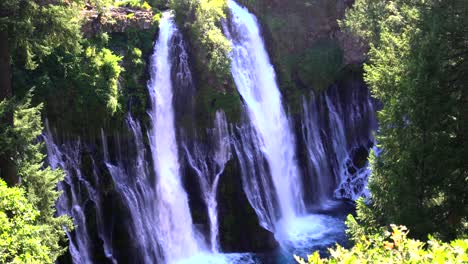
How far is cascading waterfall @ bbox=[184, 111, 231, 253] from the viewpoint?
64.7 ft

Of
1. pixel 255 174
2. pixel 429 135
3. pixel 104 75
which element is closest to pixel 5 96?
pixel 104 75

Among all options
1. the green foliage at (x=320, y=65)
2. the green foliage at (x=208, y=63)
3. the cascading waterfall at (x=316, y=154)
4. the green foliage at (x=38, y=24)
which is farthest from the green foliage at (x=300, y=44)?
the green foliage at (x=38, y=24)

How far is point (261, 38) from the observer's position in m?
26.0

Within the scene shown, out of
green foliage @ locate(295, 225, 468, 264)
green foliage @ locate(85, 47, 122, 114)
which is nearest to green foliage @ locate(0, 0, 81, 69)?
green foliage @ locate(85, 47, 122, 114)

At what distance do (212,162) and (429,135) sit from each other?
10.7 metres

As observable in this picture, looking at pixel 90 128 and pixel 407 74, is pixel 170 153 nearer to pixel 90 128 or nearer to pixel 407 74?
pixel 90 128

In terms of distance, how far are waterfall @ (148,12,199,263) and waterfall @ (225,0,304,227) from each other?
13.0 ft

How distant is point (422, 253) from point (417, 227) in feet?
21.1

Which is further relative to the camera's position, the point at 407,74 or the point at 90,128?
the point at 90,128

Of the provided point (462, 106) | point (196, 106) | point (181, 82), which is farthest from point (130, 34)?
point (462, 106)

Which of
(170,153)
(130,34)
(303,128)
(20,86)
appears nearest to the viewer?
(20,86)

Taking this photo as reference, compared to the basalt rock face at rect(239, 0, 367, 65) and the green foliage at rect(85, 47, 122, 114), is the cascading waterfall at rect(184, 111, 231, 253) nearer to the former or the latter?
the green foliage at rect(85, 47, 122, 114)

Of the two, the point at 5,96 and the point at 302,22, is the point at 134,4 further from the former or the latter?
the point at 5,96

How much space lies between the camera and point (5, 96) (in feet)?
39.9
